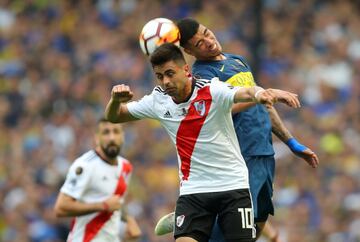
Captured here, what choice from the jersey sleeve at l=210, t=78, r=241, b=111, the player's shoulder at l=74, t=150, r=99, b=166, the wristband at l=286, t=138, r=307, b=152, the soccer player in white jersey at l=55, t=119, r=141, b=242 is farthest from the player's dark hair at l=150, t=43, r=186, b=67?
the player's shoulder at l=74, t=150, r=99, b=166

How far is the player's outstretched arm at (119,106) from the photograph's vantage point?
8.10 metres

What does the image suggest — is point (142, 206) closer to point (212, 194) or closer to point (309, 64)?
point (309, 64)

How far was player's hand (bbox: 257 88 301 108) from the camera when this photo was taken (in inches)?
284

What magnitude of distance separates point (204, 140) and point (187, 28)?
3.24 ft

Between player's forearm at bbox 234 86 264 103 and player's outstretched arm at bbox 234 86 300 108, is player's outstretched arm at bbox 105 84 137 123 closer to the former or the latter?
player's forearm at bbox 234 86 264 103

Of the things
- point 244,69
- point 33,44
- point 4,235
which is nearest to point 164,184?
point 4,235

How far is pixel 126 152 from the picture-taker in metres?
16.0

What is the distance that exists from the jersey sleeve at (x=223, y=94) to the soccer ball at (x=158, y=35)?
670 mm

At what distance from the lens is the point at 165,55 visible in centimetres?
798

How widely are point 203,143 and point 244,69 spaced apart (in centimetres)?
103

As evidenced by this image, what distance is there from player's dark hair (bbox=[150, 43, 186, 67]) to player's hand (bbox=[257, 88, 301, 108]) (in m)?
0.90

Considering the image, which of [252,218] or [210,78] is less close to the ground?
[210,78]

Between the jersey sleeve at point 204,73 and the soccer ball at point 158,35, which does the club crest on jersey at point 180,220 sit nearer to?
the jersey sleeve at point 204,73

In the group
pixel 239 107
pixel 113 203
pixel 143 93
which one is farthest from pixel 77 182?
pixel 143 93
